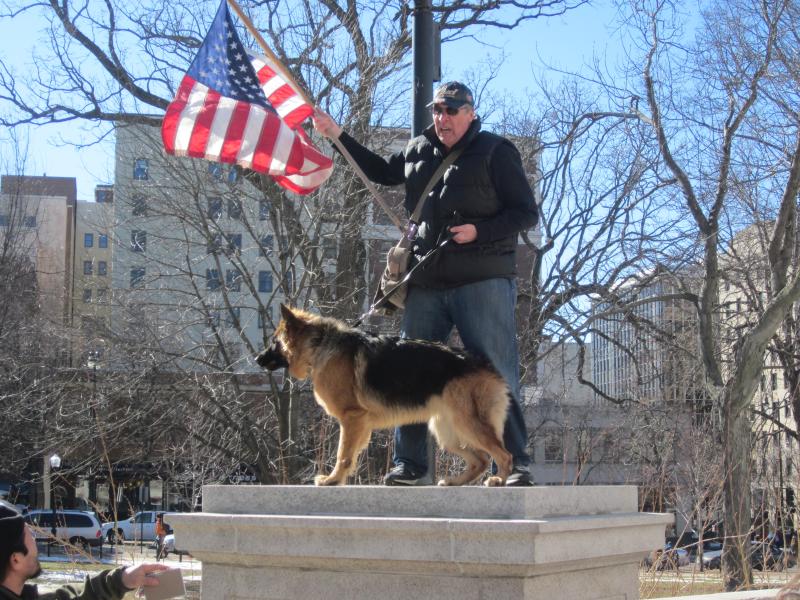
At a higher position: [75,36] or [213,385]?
[75,36]

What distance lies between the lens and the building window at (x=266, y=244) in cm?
1793

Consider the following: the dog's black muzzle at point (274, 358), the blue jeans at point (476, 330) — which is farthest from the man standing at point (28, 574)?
the blue jeans at point (476, 330)

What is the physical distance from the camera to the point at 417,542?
406 centimetres

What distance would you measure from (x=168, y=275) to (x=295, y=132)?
1095 cm

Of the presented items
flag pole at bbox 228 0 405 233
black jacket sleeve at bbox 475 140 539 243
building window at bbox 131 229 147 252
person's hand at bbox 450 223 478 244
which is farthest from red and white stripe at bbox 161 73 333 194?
building window at bbox 131 229 147 252

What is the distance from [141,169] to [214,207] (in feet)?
6.99

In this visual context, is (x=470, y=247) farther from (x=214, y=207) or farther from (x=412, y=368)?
(x=214, y=207)

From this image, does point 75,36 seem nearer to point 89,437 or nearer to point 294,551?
point 89,437

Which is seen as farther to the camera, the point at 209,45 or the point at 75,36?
the point at 75,36

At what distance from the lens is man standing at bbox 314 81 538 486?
17.7 ft

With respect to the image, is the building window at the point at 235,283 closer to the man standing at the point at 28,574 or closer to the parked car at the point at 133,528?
the parked car at the point at 133,528

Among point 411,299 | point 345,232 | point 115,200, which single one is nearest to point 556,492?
point 411,299

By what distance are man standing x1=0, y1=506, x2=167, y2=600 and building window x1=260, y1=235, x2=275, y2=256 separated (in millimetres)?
14232

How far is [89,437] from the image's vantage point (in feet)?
57.0
